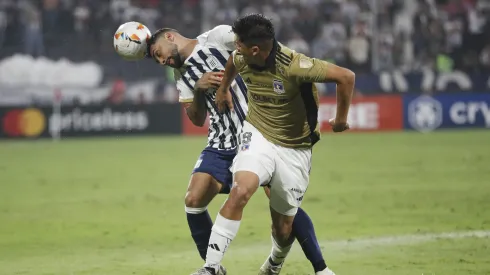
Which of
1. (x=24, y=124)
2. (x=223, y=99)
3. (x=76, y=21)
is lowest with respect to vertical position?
(x=24, y=124)

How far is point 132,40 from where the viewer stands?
7816mm

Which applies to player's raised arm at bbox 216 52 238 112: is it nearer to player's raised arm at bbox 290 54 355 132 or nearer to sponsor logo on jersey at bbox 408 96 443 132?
player's raised arm at bbox 290 54 355 132

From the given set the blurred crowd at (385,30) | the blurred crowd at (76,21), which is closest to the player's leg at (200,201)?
the blurred crowd at (385,30)

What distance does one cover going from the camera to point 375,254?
29.5ft

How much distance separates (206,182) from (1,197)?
8082 mm

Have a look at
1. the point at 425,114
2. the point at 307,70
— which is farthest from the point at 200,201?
the point at 425,114

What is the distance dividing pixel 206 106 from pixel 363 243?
285 centimetres

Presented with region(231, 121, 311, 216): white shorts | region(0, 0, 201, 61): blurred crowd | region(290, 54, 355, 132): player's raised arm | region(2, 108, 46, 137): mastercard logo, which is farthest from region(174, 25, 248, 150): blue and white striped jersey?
region(0, 0, 201, 61): blurred crowd

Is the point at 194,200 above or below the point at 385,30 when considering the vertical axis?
above

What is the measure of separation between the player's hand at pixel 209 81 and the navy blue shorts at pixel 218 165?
0.57 metres

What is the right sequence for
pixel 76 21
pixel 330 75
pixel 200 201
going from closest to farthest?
pixel 330 75 → pixel 200 201 → pixel 76 21

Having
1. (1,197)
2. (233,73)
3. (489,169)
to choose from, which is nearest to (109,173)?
(1,197)

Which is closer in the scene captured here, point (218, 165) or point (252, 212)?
point (218, 165)

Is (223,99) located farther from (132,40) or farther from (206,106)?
(132,40)
